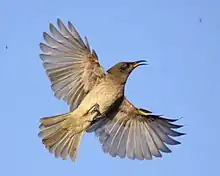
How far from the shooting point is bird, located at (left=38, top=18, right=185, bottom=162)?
15.7 meters

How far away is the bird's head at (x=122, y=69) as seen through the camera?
15.9m

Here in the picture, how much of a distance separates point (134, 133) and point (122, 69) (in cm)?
153

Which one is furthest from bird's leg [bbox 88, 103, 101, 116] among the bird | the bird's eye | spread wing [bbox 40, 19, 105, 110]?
the bird's eye

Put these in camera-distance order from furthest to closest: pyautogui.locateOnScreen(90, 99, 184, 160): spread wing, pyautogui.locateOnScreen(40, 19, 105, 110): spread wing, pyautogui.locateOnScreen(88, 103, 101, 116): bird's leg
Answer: pyautogui.locateOnScreen(90, 99, 184, 160): spread wing
pyautogui.locateOnScreen(40, 19, 105, 110): spread wing
pyautogui.locateOnScreen(88, 103, 101, 116): bird's leg

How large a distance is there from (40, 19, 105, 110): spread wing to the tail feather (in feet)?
1.11

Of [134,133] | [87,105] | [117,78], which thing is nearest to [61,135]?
[87,105]

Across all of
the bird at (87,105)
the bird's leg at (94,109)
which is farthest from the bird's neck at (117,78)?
the bird's leg at (94,109)

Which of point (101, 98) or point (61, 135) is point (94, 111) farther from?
point (61, 135)

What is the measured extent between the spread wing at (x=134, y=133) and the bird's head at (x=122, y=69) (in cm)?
66

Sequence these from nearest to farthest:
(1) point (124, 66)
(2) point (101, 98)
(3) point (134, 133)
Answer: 1. (2) point (101, 98)
2. (1) point (124, 66)
3. (3) point (134, 133)

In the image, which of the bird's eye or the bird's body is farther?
the bird's eye

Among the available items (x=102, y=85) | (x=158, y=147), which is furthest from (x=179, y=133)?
(x=102, y=85)

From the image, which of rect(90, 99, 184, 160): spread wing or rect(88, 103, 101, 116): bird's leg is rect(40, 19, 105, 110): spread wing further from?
rect(90, 99, 184, 160): spread wing

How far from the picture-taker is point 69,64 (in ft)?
52.7
